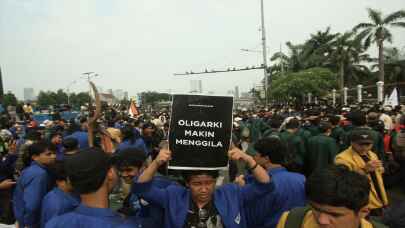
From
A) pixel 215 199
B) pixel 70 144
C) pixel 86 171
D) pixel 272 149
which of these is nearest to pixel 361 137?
pixel 272 149

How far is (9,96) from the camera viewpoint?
5691 cm

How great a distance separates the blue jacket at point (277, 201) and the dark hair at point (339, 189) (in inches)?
36.0

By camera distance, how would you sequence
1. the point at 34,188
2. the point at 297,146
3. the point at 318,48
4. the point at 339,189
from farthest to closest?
the point at 318,48
the point at 297,146
the point at 34,188
the point at 339,189

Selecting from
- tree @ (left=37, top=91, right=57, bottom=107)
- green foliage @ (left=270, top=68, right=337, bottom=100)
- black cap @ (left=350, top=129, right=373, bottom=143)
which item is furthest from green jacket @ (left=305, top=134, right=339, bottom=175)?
tree @ (left=37, top=91, right=57, bottom=107)

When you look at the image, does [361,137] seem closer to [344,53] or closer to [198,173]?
[198,173]

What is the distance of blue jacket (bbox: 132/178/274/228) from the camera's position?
238 cm

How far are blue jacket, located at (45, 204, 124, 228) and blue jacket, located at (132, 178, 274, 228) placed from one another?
39 centimetres

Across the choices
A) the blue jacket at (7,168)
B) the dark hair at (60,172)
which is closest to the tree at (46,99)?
the blue jacket at (7,168)

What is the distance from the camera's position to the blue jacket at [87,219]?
1961mm

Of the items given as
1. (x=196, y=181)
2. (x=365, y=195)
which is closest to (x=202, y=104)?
(x=196, y=181)

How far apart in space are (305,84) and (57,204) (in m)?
31.6

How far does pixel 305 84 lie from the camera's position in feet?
106

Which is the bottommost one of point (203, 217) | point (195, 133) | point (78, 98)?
point (203, 217)

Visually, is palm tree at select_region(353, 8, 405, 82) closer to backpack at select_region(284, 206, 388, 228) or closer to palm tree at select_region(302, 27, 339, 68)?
palm tree at select_region(302, 27, 339, 68)
